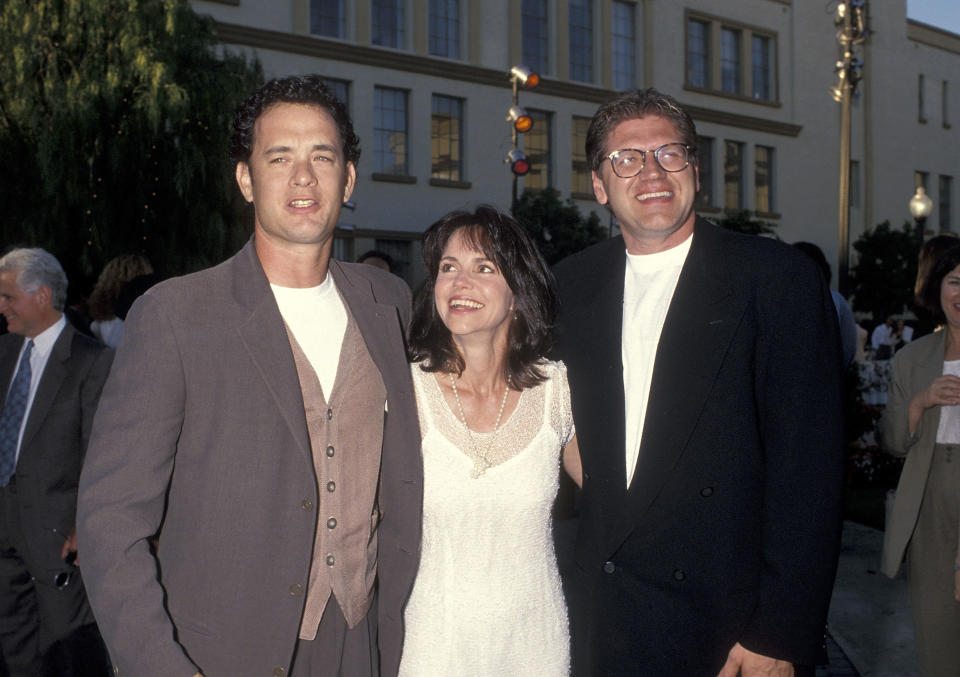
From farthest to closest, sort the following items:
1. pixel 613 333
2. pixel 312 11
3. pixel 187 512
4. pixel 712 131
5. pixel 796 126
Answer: pixel 796 126 < pixel 712 131 < pixel 312 11 < pixel 613 333 < pixel 187 512

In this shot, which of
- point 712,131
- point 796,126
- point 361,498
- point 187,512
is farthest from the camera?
point 796,126

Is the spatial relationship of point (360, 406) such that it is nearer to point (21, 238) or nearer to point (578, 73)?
point (21, 238)

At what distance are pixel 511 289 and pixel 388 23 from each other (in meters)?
23.3

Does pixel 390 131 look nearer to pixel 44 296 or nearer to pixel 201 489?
pixel 44 296

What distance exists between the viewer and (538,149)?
28078 mm

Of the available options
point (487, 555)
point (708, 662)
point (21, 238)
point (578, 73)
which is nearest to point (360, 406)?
point (487, 555)

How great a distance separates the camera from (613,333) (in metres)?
3.28

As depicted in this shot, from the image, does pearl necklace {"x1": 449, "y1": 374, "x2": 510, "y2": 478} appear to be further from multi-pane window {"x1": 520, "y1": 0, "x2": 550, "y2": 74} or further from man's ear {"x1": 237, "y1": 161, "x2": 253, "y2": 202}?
multi-pane window {"x1": 520, "y1": 0, "x2": 550, "y2": 74}

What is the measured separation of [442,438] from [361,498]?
2.00 feet

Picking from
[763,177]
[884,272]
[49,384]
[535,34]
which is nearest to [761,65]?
[763,177]

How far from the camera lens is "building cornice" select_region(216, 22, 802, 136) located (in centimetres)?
2278

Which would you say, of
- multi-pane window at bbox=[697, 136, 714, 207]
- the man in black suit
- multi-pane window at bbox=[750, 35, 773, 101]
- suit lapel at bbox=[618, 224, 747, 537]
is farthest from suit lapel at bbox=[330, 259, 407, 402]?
multi-pane window at bbox=[750, 35, 773, 101]

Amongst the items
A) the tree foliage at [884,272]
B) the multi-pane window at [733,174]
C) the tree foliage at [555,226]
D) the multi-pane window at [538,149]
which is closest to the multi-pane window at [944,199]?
the tree foliage at [884,272]

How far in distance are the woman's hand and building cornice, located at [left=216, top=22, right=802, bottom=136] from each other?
1777 cm
